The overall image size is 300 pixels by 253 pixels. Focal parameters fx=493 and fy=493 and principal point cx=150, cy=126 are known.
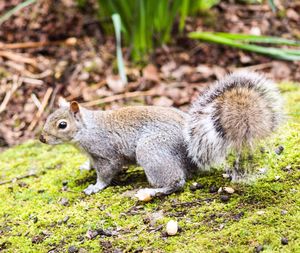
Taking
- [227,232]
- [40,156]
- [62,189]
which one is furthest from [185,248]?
[40,156]

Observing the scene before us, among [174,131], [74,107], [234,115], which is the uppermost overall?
[234,115]

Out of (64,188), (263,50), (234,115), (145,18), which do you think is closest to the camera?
(234,115)

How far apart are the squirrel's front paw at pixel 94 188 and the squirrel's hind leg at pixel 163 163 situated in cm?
32

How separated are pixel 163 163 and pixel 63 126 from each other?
713 mm

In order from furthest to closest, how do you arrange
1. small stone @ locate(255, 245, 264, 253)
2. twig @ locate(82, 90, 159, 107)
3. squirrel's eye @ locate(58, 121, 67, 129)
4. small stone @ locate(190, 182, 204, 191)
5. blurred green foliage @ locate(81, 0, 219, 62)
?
blurred green foliage @ locate(81, 0, 219, 62)
twig @ locate(82, 90, 159, 107)
squirrel's eye @ locate(58, 121, 67, 129)
small stone @ locate(190, 182, 204, 191)
small stone @ locate(255, 245, 264, 253)

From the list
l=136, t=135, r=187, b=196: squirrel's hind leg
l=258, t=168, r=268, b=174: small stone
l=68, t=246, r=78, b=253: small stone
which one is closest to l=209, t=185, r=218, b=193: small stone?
l=136, t=135, r=187, b=196: squirrel's hind leg

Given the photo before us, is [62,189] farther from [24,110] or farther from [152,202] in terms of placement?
[24,110]

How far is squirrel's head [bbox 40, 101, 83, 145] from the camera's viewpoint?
10.2 feet

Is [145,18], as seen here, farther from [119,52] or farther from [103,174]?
[103,174]

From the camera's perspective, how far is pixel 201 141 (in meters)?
2.63

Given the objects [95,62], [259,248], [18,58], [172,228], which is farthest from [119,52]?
[259,248]

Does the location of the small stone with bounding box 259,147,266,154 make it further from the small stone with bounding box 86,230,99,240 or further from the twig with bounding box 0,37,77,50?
the twig with bounding box 0,37,77,50

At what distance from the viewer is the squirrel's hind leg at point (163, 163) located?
2.83 metres

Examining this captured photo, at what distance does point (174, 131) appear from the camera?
293 centimetres
